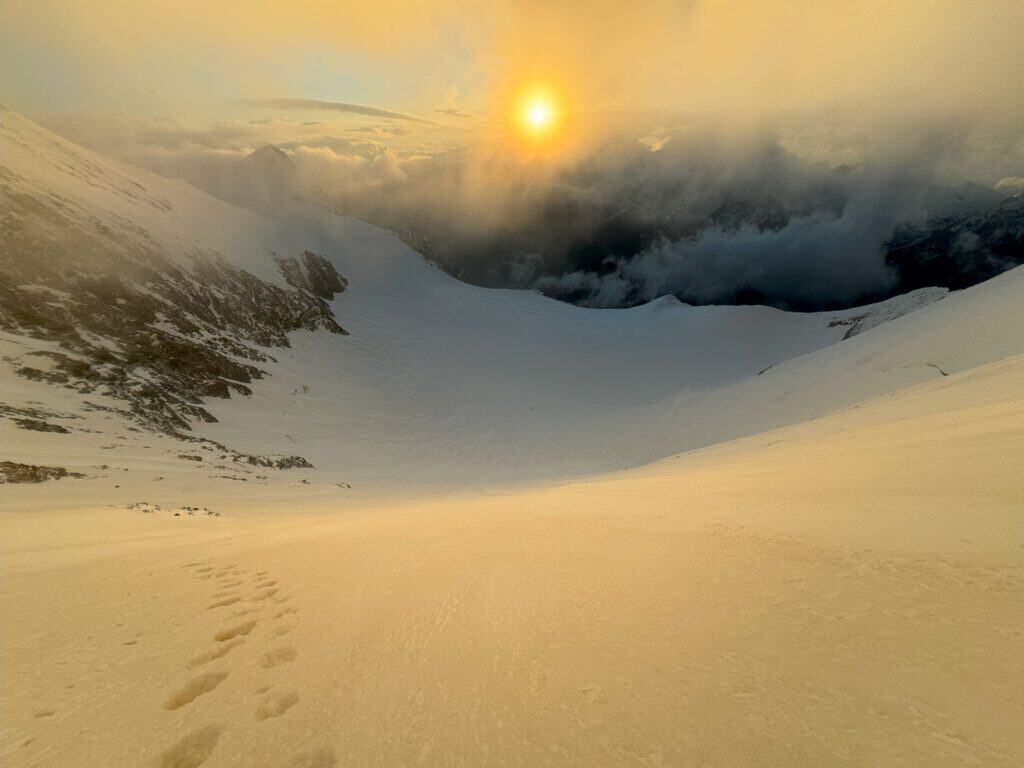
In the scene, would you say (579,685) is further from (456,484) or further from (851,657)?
(456,484)

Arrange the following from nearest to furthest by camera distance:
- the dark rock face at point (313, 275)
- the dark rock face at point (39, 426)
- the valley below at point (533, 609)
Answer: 1. the valley below at point (533, 609)
2. the dark rock face at point (39, 426)
3. the dark rock face at point (313, 275)

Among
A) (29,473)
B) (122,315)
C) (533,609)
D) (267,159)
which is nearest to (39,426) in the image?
(29,473)

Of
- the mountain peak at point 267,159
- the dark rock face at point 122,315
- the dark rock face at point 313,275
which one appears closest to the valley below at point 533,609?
the dark rock face at point 122,315

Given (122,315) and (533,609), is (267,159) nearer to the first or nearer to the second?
(122,315)

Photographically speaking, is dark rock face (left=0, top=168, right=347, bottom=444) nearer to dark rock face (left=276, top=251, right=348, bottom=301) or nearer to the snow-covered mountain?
the snow-covered mountain

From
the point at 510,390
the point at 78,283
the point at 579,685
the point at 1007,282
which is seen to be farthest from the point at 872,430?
the point at 510,390

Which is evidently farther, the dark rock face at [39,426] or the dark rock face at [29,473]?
the dark rock face at [39,426]

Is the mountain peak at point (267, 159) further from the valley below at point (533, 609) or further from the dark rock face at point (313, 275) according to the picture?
the valley below at point (533, 609)
